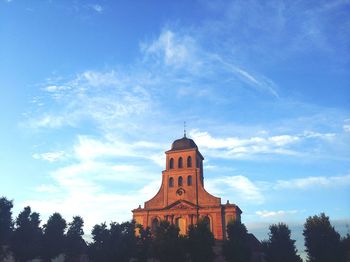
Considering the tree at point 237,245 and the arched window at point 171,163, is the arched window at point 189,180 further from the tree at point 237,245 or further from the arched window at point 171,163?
the tree at point 237,245

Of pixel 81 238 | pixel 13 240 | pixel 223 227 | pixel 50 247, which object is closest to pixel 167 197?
pixel 223 227

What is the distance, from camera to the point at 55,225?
139 feet

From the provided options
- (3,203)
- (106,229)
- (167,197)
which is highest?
(167,197)

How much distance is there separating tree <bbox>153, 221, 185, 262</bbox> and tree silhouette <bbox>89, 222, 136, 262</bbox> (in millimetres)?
3207

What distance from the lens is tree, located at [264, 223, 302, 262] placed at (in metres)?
41.8

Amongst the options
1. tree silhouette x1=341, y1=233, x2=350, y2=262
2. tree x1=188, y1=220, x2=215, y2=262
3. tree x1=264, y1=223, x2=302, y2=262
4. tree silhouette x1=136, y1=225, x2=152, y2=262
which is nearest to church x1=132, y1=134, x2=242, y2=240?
tree x1=264, y1=223, x2=302, y2=262

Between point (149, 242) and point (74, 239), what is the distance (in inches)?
377

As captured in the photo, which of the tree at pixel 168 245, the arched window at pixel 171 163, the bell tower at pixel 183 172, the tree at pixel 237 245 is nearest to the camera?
the tree at pixel 168 245

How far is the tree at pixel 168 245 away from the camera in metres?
37.6

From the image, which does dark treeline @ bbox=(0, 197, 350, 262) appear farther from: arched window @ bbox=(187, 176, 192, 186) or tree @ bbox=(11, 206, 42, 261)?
arched window @ bbox=(187, 176, 192, 186)

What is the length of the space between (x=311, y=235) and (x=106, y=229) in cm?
2485

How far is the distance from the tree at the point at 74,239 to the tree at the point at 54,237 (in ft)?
2.47

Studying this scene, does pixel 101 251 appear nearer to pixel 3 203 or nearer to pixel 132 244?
pixel 132 244

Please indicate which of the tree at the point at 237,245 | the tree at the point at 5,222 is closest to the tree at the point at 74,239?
the tree at the point at 5,222
